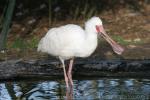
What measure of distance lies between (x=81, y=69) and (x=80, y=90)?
1438 millimetres

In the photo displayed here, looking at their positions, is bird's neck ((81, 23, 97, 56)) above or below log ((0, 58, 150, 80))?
above

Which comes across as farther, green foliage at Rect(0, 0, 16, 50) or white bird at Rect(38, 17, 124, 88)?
green foliage at Rect(0, 0, 16, 50)

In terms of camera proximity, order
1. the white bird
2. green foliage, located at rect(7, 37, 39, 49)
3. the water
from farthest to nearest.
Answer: green foliage, located at rect(7, 37, 39, 49), the white bird, the water

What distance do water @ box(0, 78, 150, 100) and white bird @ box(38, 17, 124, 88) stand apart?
0.37 meters

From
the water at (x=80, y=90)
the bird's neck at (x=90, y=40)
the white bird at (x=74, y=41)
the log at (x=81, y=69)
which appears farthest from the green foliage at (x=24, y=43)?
the bird's neck at (x=90, y=40)

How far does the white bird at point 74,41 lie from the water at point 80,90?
0.37 meters

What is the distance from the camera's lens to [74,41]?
1084 cm

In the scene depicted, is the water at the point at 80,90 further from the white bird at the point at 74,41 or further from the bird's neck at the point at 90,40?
the bird's neck at the point at 90,40

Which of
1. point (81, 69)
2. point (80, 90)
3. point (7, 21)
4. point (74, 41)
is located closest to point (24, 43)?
point (7, 21)

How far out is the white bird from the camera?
10618mm

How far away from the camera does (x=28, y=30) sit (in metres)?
16.2

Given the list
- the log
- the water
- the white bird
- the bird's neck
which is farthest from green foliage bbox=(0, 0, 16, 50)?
the bird's neck

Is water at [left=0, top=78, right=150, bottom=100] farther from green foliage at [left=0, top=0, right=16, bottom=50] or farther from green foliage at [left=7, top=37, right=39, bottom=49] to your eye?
green foliage at [left=7, top=37, right=39, bottom=49]

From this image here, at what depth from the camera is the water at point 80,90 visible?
31.8ft
